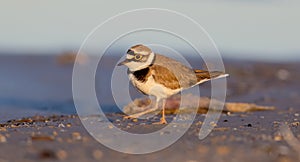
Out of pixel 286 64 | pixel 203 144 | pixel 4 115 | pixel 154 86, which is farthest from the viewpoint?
pixel 286 64

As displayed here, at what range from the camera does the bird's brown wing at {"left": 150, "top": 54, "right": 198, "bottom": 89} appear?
9867mm

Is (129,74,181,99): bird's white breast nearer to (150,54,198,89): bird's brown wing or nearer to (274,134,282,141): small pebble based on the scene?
(150,54,198,89): bird's brown wing

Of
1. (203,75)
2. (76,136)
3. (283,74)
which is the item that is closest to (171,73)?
(203,75)

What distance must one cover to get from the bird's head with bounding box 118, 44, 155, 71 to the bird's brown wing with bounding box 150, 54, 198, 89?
11 centimetres

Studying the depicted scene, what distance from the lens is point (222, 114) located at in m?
11.6

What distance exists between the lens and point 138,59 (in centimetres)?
982

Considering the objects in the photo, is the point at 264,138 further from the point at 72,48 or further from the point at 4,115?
the point at 72,48

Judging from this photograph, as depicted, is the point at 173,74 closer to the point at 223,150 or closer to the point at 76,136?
the point at 76,136

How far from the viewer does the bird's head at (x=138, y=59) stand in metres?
9.78

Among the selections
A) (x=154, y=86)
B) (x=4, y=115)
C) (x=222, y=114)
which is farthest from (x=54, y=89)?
(x=154, y=86)

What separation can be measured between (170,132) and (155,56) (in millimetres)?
1565

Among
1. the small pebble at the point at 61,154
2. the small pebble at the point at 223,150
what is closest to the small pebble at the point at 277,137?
the small pebble at the point at 223,150

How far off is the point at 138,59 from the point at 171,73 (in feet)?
1.79

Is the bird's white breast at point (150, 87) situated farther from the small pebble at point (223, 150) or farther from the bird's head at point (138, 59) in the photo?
the small pebble at point (223, 150)
